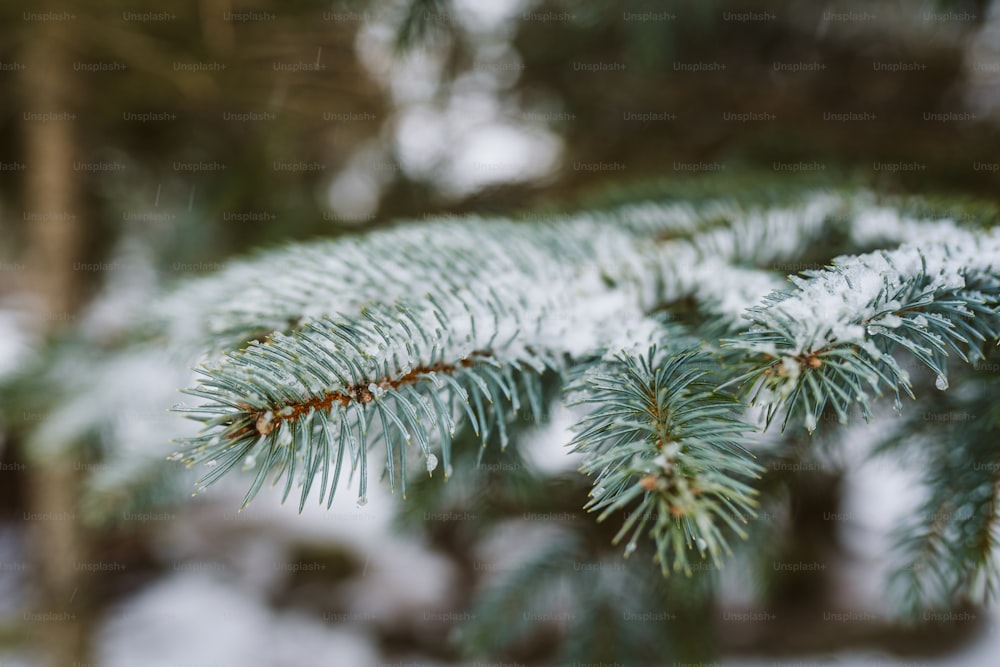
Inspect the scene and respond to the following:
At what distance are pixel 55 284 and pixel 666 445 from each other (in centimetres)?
158

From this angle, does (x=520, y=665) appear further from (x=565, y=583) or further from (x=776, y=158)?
(x=776, y=158)

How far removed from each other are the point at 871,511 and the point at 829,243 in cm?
193

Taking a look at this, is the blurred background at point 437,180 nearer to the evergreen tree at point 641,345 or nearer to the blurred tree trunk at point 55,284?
the blurred tree trunk at point 55,284

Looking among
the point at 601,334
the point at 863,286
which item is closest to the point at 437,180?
the point at 601,334

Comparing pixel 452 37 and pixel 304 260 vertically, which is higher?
pixel 452 37

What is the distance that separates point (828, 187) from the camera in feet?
2.15

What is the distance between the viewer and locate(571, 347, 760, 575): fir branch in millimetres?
269

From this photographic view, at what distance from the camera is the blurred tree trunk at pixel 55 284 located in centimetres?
129

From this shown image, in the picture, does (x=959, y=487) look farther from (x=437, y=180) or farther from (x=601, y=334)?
(x=437, y=180)

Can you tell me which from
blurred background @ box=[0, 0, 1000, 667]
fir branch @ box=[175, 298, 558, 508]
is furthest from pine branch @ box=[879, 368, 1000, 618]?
fir branch @ box=[175, 298, 558, 508]

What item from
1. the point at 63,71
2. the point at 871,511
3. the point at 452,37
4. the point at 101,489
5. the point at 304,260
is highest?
the point at 452,37

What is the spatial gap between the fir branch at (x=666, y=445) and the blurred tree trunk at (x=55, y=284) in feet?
4.69

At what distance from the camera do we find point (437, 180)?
49.4 inches

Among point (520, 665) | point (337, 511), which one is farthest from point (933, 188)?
point (337, 511)
